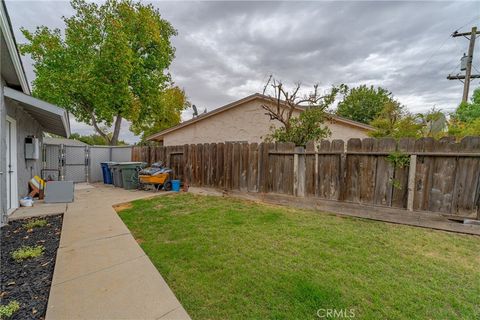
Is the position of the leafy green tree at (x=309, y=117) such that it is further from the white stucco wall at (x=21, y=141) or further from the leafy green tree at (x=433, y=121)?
the white stucco wall at (x=21, y=141)

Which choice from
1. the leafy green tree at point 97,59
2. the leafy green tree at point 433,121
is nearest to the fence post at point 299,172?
the leafy green tree at point 433,121

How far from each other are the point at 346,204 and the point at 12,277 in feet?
19.3

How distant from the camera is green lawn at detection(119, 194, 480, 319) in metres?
2.06

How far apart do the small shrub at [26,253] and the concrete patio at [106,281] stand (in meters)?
0.25

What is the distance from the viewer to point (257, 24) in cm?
777

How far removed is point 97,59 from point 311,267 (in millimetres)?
19138

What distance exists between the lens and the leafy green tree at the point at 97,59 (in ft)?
50.1

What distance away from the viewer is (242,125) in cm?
1064

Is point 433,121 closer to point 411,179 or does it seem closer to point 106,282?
point 411,179

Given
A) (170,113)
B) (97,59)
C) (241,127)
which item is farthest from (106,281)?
(170,113)

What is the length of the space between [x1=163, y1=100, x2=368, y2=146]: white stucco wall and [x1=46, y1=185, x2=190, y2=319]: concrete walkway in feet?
24.4

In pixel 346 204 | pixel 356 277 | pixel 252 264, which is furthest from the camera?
pixel 346 204

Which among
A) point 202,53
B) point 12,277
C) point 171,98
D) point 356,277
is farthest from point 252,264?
point 171,98

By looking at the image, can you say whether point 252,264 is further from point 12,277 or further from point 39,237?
point 39,237
